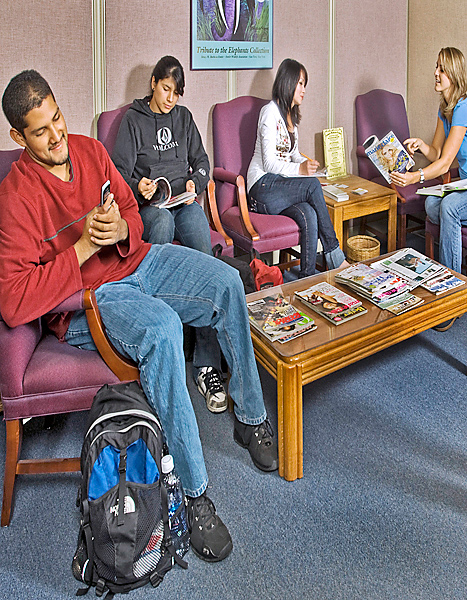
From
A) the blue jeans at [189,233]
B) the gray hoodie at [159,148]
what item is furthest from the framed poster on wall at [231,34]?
the blue jeans at [189,233]

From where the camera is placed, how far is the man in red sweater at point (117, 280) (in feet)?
6.08

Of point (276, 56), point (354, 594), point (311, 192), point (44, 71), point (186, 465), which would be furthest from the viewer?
point (276, 56)

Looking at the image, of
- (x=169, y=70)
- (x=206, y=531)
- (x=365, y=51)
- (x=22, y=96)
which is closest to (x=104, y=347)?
(x=206, y=531)

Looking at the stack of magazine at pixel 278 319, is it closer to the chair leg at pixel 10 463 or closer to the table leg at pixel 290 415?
the table leg at pixel 290 415

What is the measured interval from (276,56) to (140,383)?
2468mm

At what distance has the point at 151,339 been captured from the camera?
6.08ft

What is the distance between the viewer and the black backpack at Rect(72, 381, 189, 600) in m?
1.67

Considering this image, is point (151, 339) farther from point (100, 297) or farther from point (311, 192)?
point (311, 192)

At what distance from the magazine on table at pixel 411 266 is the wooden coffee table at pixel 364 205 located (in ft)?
2.41

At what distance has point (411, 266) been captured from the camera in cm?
269

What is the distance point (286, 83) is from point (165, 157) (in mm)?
812

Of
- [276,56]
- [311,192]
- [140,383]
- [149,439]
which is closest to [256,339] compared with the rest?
[140,383]

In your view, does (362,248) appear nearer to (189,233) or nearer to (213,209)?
(213,209)

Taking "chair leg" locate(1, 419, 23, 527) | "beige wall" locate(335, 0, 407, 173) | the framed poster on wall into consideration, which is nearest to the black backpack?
"chair leg" locate(1, 419, 23, 527)
